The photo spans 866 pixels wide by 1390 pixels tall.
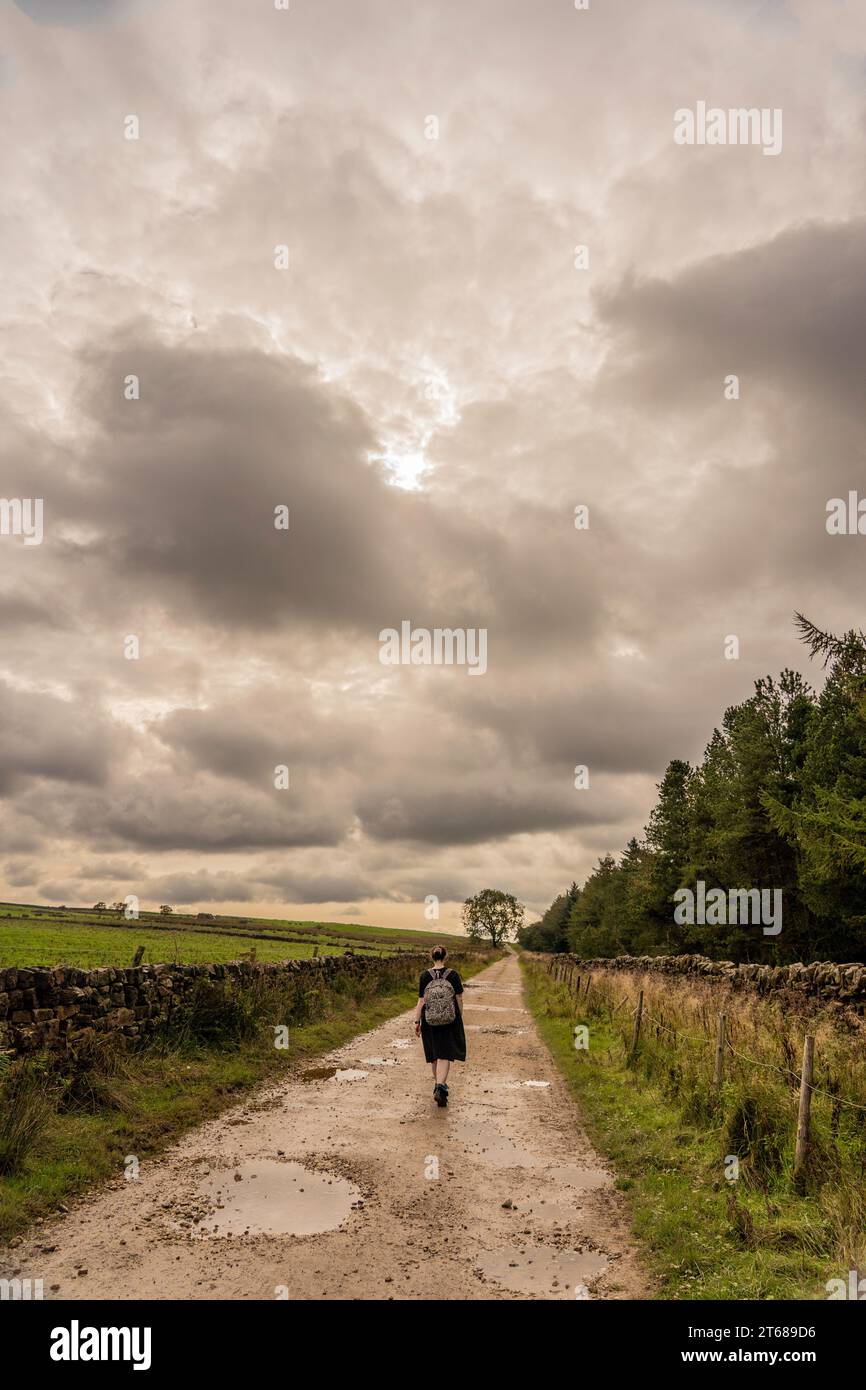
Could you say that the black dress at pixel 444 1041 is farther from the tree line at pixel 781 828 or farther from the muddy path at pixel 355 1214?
the tree line at pixel 781 828

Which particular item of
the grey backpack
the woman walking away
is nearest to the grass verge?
the woman walking away

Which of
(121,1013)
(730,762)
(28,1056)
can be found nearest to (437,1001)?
(121,1013)

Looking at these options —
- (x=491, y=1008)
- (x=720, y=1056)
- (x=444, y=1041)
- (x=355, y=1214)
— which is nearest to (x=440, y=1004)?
(x=444, y=1041)

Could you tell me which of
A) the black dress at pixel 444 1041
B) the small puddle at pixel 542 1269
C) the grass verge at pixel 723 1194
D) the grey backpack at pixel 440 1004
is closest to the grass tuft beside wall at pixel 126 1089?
the black dress at pixel 444 1041

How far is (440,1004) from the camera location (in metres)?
11.2

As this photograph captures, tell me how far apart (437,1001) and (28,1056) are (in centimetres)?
523

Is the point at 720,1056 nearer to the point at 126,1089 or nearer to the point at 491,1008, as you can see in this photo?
A: the point at 126,1089

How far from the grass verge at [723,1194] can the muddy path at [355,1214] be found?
1.11ft

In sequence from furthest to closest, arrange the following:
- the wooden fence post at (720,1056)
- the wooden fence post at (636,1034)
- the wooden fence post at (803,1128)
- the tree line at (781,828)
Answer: the tree line at (781,828) → the wooden fence post at (636,1034) → the wooden fence post at (720,1056) → the wooden fence post at (803,1128)

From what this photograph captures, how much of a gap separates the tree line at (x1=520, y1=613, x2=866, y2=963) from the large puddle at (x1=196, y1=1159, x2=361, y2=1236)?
14256mm

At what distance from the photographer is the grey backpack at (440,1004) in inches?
439

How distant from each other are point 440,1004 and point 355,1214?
486 centimetres
